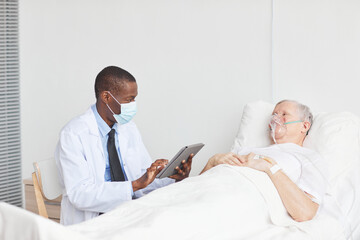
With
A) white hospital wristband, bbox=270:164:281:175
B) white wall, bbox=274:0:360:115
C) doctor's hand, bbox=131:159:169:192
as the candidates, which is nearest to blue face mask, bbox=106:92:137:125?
doctor's hand, bbox=131:159:169:192

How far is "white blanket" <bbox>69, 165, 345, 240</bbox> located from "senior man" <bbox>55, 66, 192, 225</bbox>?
0.32 metres

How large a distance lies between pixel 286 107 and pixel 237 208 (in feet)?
2.87

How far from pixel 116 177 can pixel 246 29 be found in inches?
50.0

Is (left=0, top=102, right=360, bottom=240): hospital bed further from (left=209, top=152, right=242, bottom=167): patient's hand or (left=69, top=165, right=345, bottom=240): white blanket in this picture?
(left=209, top=152, right=242, bottom=167): patient's hand

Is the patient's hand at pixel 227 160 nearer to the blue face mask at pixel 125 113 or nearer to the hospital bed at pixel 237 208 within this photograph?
the hospital bed at pixel 237 208

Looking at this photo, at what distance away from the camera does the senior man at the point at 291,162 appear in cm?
247

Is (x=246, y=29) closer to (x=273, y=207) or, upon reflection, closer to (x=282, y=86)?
→ (x=282, y=86)

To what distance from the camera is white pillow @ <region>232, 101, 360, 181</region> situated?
2.79 meters

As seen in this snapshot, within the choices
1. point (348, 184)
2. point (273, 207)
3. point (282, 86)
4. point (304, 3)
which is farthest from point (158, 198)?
point (304, 3)

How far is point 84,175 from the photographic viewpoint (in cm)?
262

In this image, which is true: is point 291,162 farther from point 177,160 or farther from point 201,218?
point 201,218

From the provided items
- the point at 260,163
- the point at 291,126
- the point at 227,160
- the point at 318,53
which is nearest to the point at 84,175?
the point at 227,160

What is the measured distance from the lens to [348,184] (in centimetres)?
275

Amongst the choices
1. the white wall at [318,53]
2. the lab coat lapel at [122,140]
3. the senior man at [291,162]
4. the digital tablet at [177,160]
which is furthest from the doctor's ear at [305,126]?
the lab coat lapel at [122,140]
